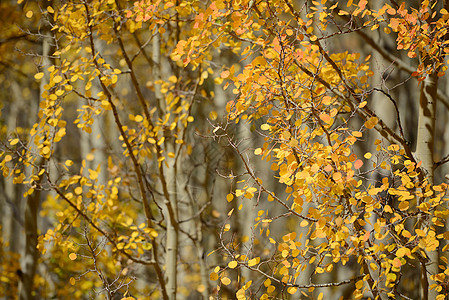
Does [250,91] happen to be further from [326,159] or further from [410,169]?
[410,169]

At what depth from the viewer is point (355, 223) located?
2303 millimetres

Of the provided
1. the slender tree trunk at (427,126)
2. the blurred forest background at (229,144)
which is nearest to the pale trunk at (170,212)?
the blurred forest background at (229,144)

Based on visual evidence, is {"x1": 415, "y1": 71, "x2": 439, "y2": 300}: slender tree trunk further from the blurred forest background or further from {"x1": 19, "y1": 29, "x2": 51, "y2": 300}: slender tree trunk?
{"x1": 19, "y1": 29, "x2": 51, "y2": 300}: slender tree trunk

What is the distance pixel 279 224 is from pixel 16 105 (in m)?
6.28

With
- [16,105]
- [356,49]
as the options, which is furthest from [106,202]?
[16,105]

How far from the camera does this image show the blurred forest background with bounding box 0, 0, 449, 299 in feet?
7.58

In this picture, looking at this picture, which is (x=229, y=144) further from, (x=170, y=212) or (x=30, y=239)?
(x=30, y=239)

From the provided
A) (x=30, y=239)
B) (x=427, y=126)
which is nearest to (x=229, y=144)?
(x=427, y=126)

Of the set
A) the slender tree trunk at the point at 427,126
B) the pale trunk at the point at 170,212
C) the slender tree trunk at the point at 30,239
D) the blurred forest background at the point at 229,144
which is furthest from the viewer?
the slender tree trunk at the point at 30,239

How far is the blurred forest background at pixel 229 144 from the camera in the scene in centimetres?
231

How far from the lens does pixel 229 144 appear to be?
2.62m

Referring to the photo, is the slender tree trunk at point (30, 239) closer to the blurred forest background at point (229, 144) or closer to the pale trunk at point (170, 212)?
the blurred forest background at point (229, 144)

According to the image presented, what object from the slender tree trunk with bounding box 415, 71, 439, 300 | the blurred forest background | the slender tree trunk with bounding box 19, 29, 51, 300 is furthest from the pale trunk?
the slender tree trunk with bounding box 415, 71, 439, 300

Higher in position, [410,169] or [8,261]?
[8,261]
